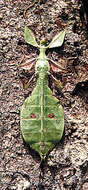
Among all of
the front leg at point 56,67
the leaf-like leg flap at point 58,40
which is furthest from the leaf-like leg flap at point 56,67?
the leaf-like leg flap at point 58,40

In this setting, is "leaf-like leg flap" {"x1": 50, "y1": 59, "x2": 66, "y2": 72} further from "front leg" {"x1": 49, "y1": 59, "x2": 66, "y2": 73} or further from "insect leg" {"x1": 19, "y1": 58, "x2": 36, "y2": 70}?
"insect leg" {"x1": 19, "y1": 58, "x2": 36, "y2": 70}

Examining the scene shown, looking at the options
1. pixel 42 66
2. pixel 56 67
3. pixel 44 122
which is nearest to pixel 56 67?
pixel 56 67

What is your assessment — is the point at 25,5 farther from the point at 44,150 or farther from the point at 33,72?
the point at 44,150

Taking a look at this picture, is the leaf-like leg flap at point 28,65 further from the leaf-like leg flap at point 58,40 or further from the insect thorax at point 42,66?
the leaf-like leg flap at point 58,40

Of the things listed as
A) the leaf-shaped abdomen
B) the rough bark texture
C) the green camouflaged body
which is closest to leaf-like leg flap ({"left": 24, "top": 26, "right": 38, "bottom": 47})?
the rough bark texture

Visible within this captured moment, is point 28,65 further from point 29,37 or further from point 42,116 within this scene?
point 42,116

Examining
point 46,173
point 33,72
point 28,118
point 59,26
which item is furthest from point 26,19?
point 46,173
